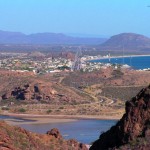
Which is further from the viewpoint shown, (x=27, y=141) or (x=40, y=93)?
(x=40, y=93)

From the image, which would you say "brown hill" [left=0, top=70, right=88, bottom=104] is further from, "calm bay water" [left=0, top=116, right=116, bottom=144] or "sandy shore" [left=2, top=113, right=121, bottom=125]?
"calm bay water" [left=0, top=116, right=116, bottom=144]

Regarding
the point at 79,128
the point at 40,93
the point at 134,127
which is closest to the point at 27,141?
the point at 134,127

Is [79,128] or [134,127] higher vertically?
[134,127]

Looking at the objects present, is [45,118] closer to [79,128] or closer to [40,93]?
[79,128]

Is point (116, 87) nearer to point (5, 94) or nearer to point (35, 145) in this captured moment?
point (5, 94)

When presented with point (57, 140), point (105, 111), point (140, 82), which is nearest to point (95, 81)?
point (140, 82)

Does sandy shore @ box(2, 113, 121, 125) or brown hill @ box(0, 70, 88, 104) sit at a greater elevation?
brown hill @ box(0, 70, 88, 104)

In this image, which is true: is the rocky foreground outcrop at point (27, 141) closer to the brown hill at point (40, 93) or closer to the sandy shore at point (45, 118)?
the sandy shore at point (45, 118)

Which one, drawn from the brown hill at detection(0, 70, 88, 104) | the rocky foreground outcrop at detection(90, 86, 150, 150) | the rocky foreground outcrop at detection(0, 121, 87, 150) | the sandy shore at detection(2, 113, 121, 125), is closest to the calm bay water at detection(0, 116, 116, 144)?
the sandy shore at detection(2, 113, 121, 125)

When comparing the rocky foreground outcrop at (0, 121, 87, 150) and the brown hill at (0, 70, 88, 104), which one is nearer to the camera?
the rocky foreground outcrop at (0, 121, 87, 150)
